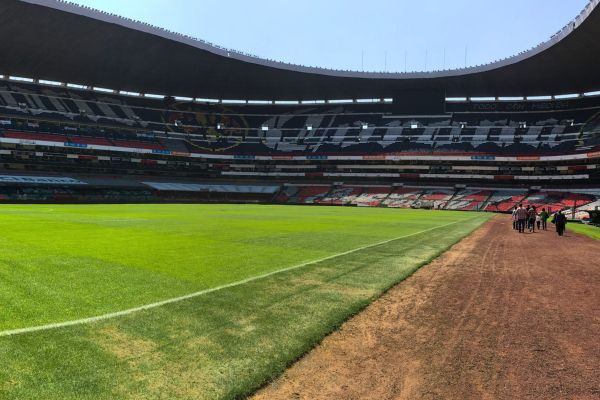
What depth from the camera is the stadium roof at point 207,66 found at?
53.3 metres

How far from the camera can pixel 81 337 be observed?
450cm

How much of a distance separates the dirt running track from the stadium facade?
49945mm

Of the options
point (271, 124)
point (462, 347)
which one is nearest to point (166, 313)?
point (462, 347)

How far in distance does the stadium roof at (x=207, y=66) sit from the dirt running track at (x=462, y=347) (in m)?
48.9

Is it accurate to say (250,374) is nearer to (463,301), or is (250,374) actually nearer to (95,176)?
(463,301)

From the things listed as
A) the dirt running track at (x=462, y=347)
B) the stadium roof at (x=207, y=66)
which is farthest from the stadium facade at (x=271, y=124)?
the dirt running track at (x=462, y=347)

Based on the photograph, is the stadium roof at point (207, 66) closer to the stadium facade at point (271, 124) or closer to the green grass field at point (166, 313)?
the stadium facade at point (271, 124)

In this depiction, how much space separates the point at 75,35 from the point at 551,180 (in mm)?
82401

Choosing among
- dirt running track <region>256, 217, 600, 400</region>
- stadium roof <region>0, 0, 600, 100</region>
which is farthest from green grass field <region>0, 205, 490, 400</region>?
stadium roof <region>0, 0, 600, 100</region>

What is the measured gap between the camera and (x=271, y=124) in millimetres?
97438

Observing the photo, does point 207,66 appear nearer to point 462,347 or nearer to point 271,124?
point 271,124

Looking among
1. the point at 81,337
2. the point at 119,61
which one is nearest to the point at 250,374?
the point at 81,337

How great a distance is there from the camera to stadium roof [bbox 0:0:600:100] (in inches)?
2100

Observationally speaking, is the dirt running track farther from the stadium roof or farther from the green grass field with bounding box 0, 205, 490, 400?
the stadium roof
